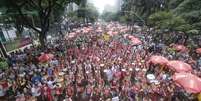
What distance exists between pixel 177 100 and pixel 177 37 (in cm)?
2039

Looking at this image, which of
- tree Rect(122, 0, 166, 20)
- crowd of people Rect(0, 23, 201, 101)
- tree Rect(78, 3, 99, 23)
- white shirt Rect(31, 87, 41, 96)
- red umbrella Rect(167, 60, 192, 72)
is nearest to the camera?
crowd of people Rect(0, 23, 201, 101)

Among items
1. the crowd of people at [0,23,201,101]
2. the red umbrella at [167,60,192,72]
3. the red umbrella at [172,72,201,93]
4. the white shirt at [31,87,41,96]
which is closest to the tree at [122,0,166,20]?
the crowd of people at [0,23,201,101]

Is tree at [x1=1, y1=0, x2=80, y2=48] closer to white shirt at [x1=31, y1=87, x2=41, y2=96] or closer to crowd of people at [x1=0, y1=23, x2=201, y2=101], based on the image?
crowd of people at [x1=0, y1=23, x2=201, y2=101]

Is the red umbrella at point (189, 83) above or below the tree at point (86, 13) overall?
above

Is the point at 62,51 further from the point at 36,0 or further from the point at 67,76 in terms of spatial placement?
the point at 67,76

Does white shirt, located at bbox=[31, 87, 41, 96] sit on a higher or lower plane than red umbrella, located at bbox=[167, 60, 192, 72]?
lower

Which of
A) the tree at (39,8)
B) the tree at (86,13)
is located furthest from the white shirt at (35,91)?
the tree at (86,13)

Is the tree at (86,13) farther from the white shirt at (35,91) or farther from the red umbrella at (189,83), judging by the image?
the red umbrella at (189,83)

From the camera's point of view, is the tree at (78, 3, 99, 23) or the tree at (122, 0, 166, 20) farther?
the tree at (78, 3, 99, 23)

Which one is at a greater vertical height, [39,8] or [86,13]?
[39,8]

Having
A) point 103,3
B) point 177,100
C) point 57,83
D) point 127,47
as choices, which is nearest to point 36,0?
point 127,47

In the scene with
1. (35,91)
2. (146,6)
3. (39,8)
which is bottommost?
(35,91)

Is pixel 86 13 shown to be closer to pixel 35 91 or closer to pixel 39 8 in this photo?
pixel 39 8

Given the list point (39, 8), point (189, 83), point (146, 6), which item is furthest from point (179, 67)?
point (146, 6)
